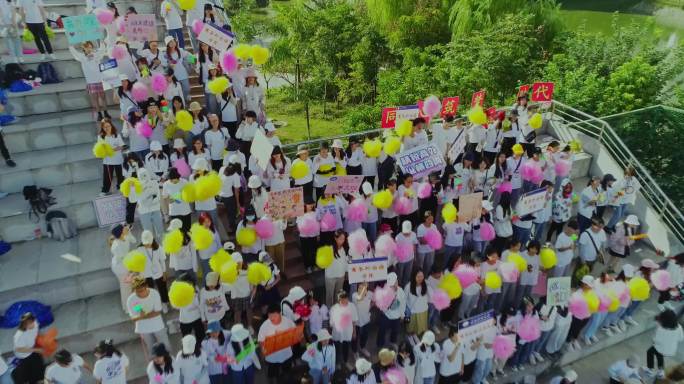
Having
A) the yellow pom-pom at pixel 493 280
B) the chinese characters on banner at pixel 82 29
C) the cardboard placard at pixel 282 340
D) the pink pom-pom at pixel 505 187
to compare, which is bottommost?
the cardboard placard at pixel 282 340

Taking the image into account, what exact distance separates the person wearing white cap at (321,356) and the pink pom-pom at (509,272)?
2838mm

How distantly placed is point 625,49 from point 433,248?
10797 millimetres

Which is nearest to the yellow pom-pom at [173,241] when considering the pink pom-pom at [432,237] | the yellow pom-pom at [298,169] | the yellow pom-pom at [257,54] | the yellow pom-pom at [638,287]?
the yellow pom-pom at [298,169]

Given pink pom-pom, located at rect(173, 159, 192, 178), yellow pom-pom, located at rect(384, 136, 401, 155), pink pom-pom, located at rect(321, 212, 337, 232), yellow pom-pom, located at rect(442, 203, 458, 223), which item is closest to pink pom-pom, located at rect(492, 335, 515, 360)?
yellow pom-pom, located at rect(442, 203, 458, 223)

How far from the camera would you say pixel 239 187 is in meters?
8.16

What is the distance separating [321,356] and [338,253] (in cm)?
151

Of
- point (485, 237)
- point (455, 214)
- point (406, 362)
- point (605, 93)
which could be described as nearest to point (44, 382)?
point (406, 362)

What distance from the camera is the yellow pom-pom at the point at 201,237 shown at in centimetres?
672

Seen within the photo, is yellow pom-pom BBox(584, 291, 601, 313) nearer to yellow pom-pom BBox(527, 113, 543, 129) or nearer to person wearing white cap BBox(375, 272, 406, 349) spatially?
person wearing white cap BBox(375, 272, 406, 349)

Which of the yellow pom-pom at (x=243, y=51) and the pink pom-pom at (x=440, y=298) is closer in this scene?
the pink pom-pom at (x=440, y=298)

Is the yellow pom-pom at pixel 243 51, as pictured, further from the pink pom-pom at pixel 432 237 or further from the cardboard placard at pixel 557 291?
the cardboard placard at pixel 557 291

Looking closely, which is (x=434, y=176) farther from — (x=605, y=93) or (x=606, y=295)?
(x=605, y=93)

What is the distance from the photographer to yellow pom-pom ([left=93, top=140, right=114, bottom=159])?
26.2ft

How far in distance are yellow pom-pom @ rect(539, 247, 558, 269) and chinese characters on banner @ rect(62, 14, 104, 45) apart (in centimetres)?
836
